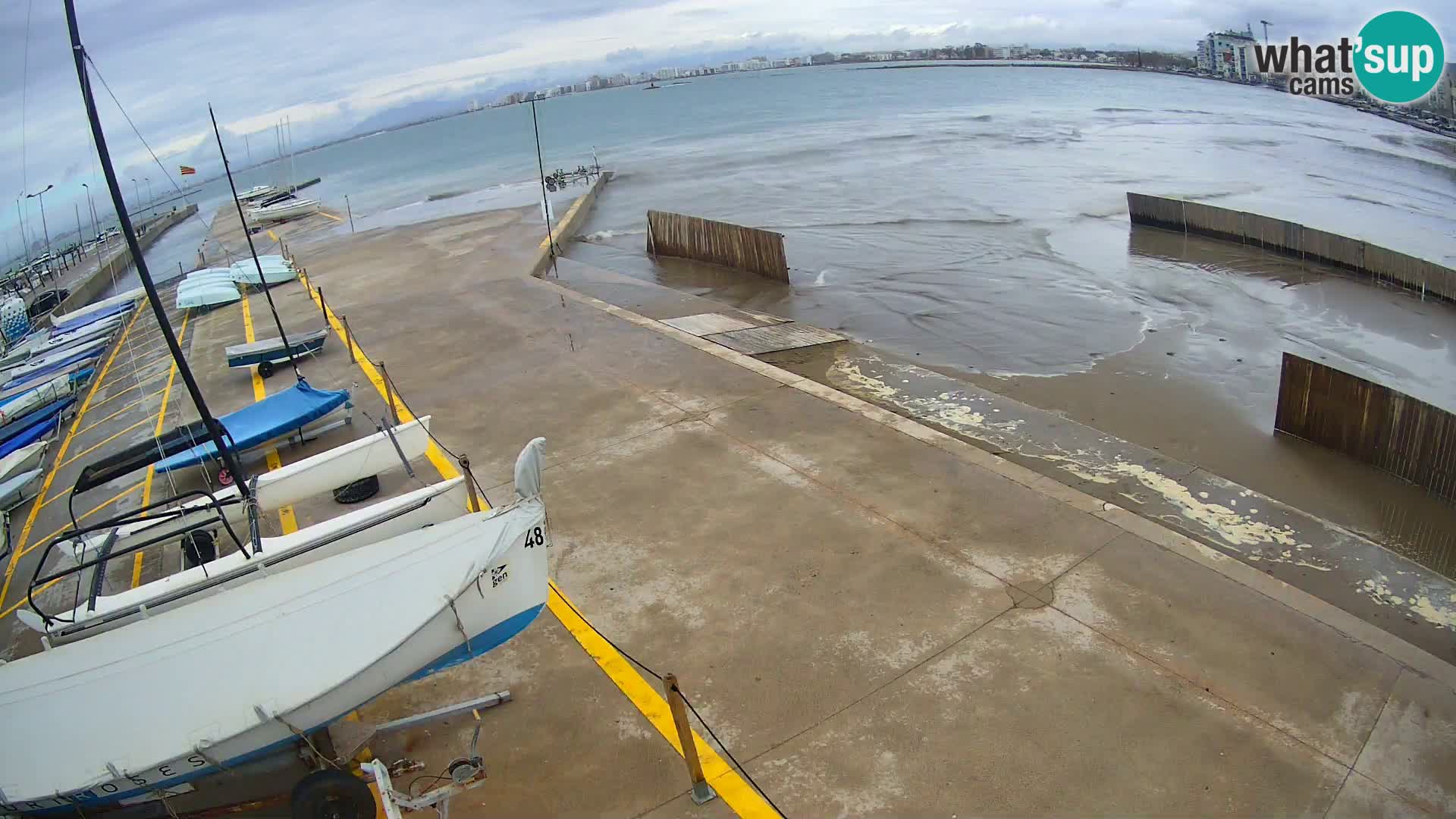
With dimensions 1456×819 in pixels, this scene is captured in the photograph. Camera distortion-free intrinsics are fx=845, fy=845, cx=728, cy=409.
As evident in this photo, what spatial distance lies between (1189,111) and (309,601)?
99041 millimetres

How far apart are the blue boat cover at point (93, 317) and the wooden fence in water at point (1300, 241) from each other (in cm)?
3545

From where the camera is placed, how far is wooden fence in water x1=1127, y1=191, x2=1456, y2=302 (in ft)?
66.1

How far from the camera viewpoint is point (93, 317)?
1171 inches

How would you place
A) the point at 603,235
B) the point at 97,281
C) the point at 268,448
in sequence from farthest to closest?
the point at 97,281
the point at 603,235
the point at 268,448

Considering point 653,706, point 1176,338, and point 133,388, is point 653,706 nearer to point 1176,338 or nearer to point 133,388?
point 1176,338

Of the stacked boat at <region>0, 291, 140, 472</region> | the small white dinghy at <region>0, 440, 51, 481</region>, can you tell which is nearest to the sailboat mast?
the stacked boat at <region>0, 291, 140, 472</region>

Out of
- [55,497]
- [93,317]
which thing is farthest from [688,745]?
[93,317]

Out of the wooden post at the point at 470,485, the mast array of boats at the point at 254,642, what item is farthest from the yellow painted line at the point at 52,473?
the wooden post at the point at 470,485

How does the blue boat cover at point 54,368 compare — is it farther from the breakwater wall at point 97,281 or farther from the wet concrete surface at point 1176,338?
the wet concrete surface at point 1176,338

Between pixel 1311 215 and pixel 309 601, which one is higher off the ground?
pixel 309 601

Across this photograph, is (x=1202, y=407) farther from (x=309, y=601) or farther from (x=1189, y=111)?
(x=1189, y=111)

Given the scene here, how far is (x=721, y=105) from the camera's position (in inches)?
6614

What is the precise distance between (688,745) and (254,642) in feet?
9.63

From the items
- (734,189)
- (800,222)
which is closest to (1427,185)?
(800,222)
